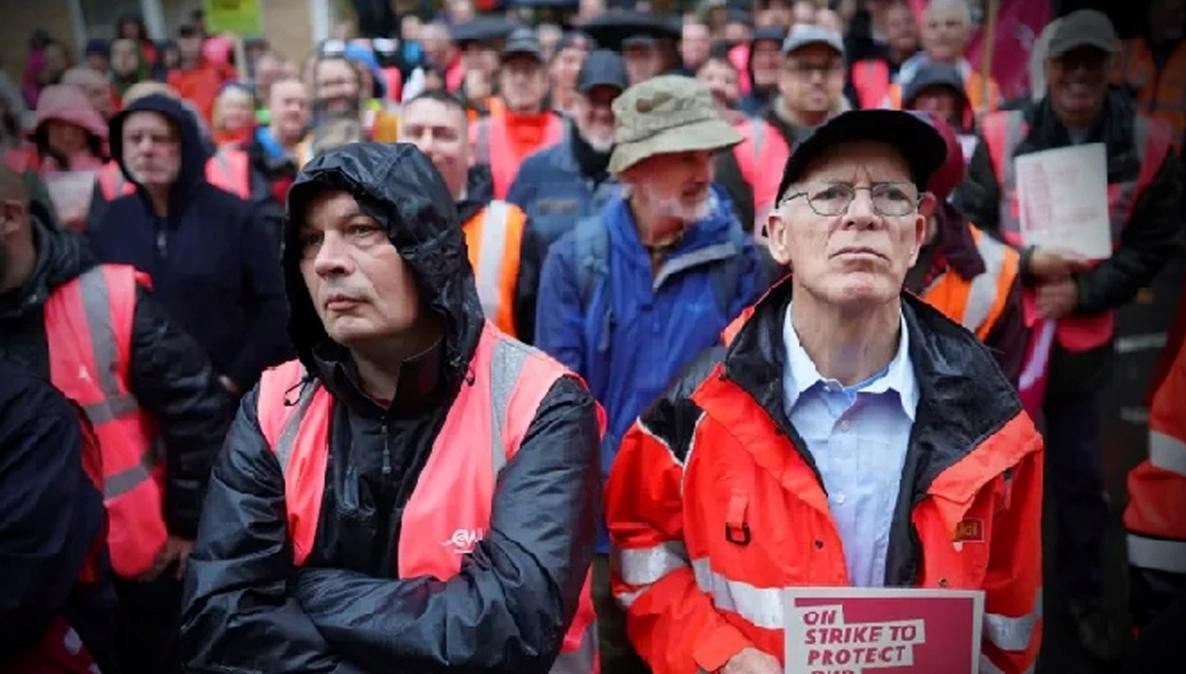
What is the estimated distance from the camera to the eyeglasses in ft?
6.73

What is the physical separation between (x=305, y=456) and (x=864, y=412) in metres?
1.18

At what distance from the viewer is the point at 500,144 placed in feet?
19.4

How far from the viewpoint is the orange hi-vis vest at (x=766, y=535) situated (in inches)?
75.4

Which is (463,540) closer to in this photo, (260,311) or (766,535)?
(766,535)

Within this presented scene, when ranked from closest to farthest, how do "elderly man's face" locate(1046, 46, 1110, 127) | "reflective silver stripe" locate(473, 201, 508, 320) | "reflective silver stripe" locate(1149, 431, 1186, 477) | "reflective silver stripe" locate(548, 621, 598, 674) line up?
"reflective silver stripe" locate(548, 621, 598, 674), "reflective silver stripe" locate(1149, 431, 1186, 477), "reflective silver stripe" locate(473, 201, 508, 320), "elderly man's face" locate(1046, 46, 1110, 127)

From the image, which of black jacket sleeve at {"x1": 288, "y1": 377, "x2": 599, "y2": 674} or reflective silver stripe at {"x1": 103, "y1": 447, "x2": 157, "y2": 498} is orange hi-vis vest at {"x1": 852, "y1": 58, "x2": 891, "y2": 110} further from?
black jacket sleeve at {"x1": 288, "y1": 377, "x2": 599, "y2": 674}

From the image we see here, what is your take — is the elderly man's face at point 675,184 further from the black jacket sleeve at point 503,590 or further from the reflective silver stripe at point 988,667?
the reflective silver stripe at point 988,667

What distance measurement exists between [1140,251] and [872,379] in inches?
97.4

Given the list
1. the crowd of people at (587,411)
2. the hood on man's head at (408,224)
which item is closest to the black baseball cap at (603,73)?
the crowd of people at (587,411)

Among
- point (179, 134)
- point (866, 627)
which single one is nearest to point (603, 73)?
point (179, 134)

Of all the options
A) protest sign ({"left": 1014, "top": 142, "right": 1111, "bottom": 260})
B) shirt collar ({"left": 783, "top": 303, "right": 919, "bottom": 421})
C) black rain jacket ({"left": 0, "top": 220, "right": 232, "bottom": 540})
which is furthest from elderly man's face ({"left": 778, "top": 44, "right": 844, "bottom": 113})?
black rain jacket ({"left": 0, "top": 220, "right": 232, "bottom": 540})

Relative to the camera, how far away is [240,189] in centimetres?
582

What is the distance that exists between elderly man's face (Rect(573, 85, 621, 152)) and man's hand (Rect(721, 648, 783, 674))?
352 cm

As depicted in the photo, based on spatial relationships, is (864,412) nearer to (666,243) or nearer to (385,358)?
(385,358)
